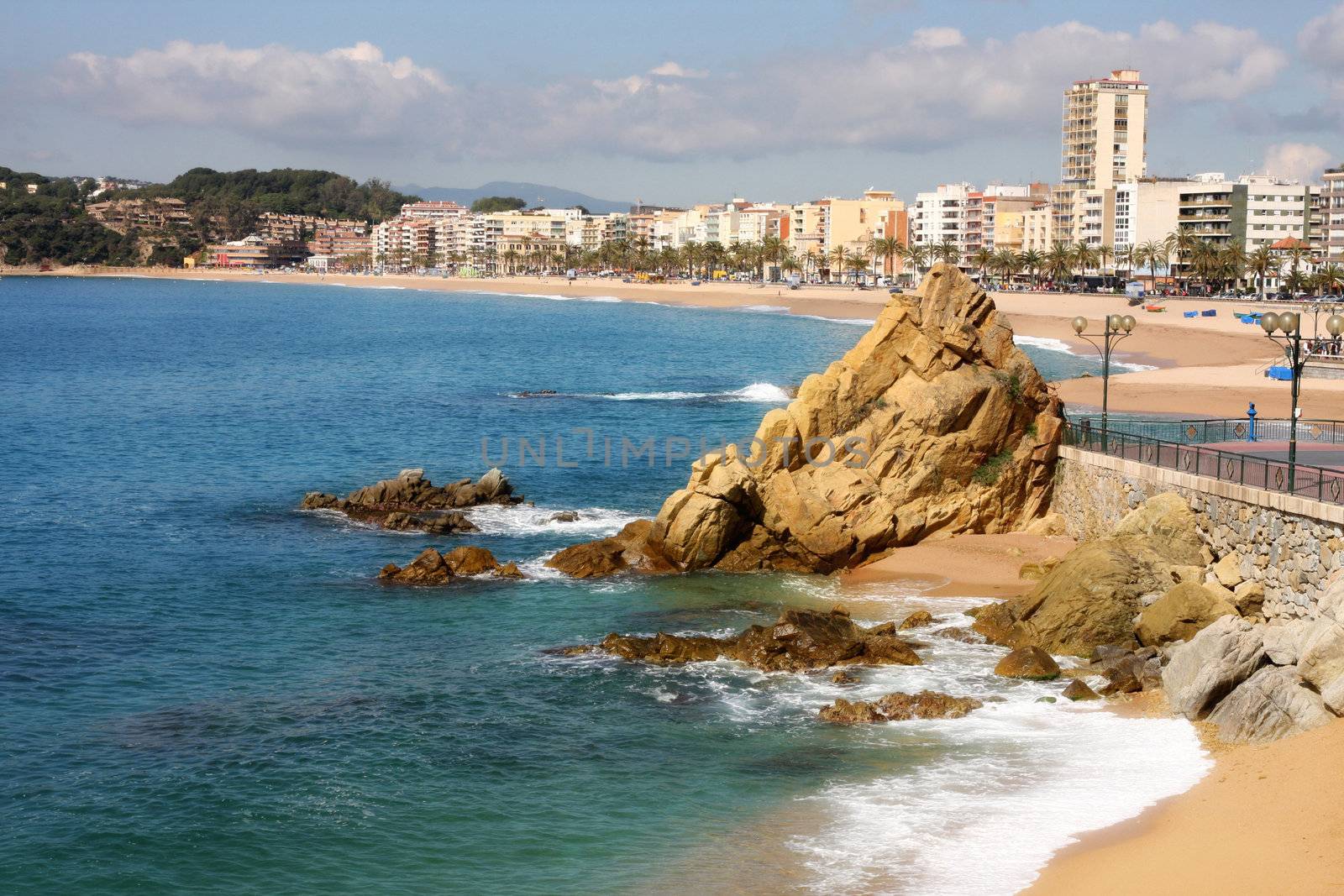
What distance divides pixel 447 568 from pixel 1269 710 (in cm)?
1731

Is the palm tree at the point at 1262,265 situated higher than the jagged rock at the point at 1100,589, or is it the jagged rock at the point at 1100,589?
the palm tree at the point at 1262,265

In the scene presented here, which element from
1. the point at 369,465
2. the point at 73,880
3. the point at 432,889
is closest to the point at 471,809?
the point at 432,889

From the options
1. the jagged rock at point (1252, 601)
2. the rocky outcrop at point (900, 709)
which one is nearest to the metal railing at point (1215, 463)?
the jagged rock at point (1252, 601)

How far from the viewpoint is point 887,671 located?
22.6 meters

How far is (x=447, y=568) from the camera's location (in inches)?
1171

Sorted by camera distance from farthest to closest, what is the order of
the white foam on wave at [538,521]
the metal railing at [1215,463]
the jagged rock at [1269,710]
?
1. the white foam on wave at [538,521]
2. the metal railing at [1215,463]
3. the jagged rock at [1269,710]

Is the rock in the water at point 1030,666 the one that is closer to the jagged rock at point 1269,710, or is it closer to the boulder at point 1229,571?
the jagged rock at point 1269,710

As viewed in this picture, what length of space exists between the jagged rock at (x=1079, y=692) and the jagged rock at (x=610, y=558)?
35.7ft

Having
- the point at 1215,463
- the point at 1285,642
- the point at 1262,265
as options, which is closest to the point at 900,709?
the point at 1285,642

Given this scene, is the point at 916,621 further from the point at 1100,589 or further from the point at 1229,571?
the point at 1229,571

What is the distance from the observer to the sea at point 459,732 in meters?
16.1

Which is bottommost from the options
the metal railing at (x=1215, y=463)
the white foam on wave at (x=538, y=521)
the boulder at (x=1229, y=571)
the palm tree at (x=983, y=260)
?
the white foam on wave at (x=538, y=521)

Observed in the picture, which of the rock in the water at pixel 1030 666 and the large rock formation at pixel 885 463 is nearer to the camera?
the rock in the water at pixel 1030 666

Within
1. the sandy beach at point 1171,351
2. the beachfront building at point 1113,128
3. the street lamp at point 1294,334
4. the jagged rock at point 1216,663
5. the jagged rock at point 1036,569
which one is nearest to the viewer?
the jagged rock at point 1216,663
